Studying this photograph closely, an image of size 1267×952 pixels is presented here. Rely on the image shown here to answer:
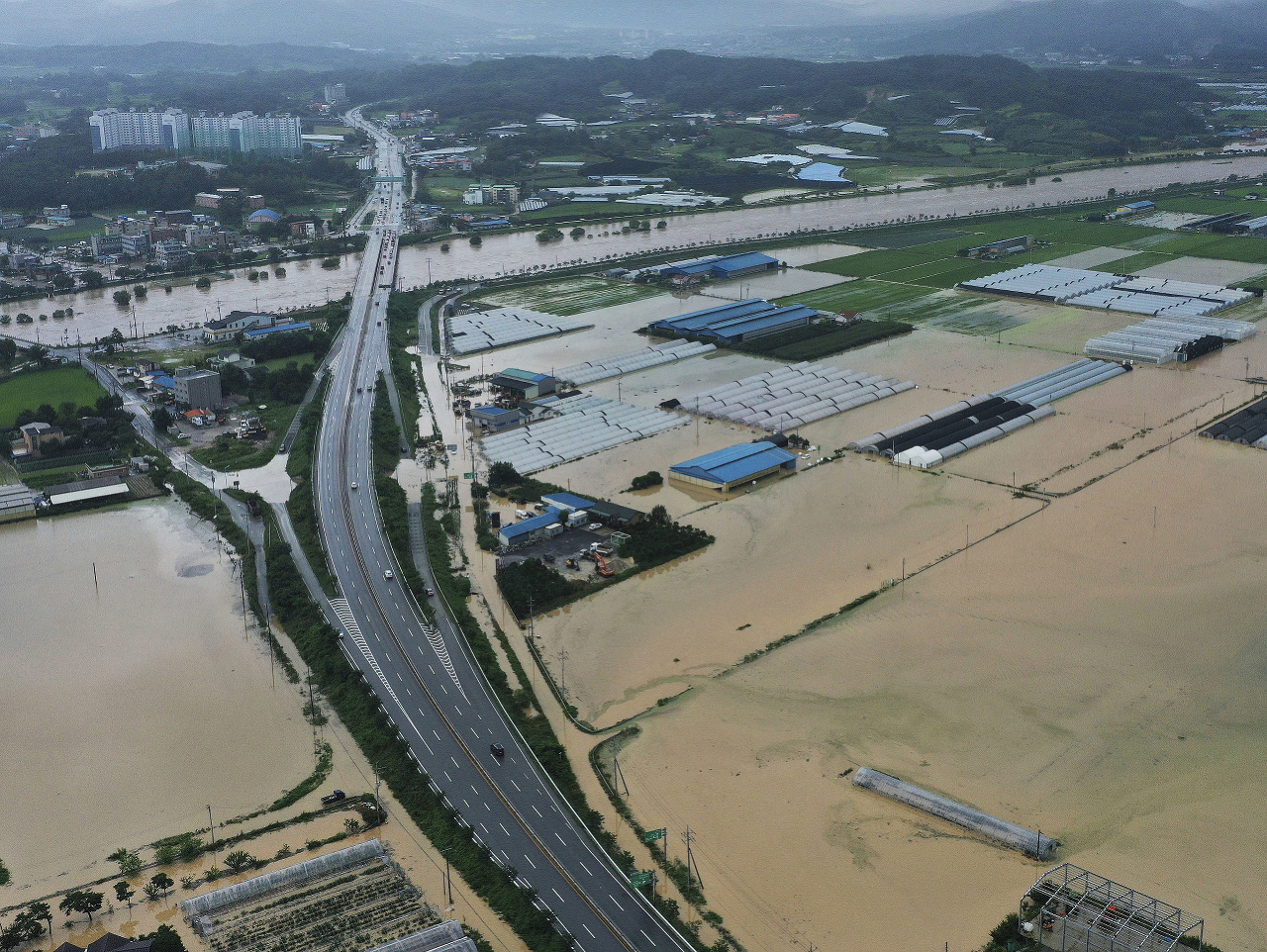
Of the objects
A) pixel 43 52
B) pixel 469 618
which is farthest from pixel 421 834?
pixel 43 52

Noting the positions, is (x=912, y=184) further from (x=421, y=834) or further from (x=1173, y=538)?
(x=421, y=834)

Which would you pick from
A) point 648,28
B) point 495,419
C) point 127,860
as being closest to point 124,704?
point 127,860

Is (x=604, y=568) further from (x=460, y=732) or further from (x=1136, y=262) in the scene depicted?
(x=1136, y=262)

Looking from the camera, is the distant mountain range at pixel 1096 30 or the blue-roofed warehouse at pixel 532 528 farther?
the distant mountain range at pixel 1096 30

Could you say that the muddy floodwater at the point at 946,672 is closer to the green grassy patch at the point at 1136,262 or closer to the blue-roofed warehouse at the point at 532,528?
the blue-roofed warehouse at the point at 532,528

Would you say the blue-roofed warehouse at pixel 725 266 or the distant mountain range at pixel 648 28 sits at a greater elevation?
the distant mountain range at pixel 648 28

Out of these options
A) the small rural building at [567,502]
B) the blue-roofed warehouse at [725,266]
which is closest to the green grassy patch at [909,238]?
the blue-roofed warehouse at [725,266]
